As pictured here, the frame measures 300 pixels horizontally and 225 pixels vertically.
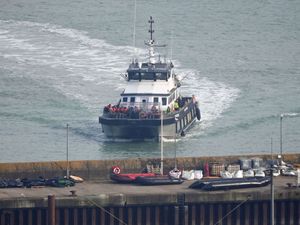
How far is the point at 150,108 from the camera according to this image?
107000 mm

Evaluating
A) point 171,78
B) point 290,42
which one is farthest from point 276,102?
point 290,42

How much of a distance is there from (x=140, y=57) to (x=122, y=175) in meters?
42.4

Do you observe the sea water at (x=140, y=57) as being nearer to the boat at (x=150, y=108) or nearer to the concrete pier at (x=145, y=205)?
the boat at (x=150, y=108)

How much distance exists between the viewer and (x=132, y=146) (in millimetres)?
104688

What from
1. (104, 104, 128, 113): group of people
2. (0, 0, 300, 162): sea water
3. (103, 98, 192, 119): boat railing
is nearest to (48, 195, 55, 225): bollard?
(0, 0, 300, 162): sea water

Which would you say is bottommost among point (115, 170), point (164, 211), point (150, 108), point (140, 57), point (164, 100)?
point (164, 211)

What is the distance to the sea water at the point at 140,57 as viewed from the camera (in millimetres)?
103812

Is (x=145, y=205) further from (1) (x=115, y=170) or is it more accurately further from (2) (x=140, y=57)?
(2) (x=140, y=57)

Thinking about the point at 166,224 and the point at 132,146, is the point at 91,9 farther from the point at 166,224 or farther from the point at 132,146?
the point at 166,224

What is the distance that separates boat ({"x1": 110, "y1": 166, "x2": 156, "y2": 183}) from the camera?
81.6 metres

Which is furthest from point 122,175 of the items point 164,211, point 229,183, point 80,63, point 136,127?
point 80,63

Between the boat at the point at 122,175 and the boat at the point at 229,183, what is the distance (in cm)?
224

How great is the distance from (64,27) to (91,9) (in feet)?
29.5

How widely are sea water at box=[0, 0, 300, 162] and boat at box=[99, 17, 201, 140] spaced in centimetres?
67
